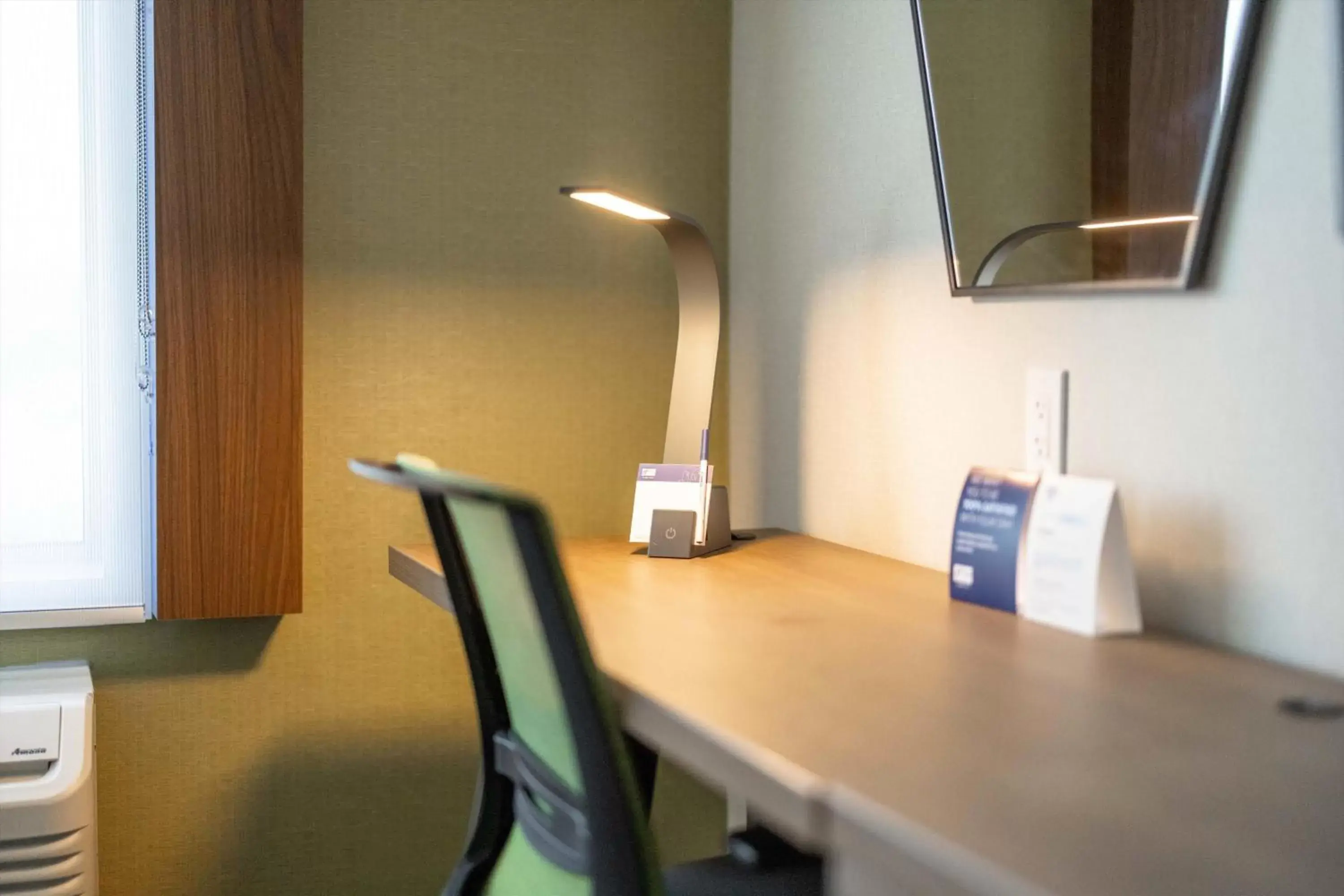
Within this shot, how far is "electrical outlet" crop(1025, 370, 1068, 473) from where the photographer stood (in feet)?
5.47

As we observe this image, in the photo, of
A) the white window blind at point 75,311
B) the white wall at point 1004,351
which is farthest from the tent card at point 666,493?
the white window blind at point 75,311

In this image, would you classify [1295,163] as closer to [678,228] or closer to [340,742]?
[678,228]

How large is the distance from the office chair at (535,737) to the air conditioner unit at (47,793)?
0.82 metres

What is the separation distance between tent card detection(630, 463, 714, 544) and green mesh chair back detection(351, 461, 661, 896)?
2.22 feet

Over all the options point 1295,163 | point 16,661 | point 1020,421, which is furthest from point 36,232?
point 1295,163

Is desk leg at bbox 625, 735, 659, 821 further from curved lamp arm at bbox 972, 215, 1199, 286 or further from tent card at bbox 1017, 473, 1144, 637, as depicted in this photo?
curved lamp arm at bbox 972, 215, 1199, 286

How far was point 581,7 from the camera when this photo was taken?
8.18 feet

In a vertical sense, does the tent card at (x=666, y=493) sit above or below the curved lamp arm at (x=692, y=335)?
below

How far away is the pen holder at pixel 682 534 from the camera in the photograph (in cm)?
201

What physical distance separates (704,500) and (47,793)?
111 cm

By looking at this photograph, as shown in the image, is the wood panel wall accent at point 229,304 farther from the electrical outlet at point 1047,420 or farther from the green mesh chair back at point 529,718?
the electrical outlet at point 1047,420

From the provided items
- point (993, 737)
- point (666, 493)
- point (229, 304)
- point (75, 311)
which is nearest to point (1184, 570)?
point (993, 737)

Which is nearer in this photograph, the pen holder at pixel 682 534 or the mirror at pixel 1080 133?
the mirror at pixel 1080 133

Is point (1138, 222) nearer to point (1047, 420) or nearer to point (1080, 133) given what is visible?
point (1080, 133)
